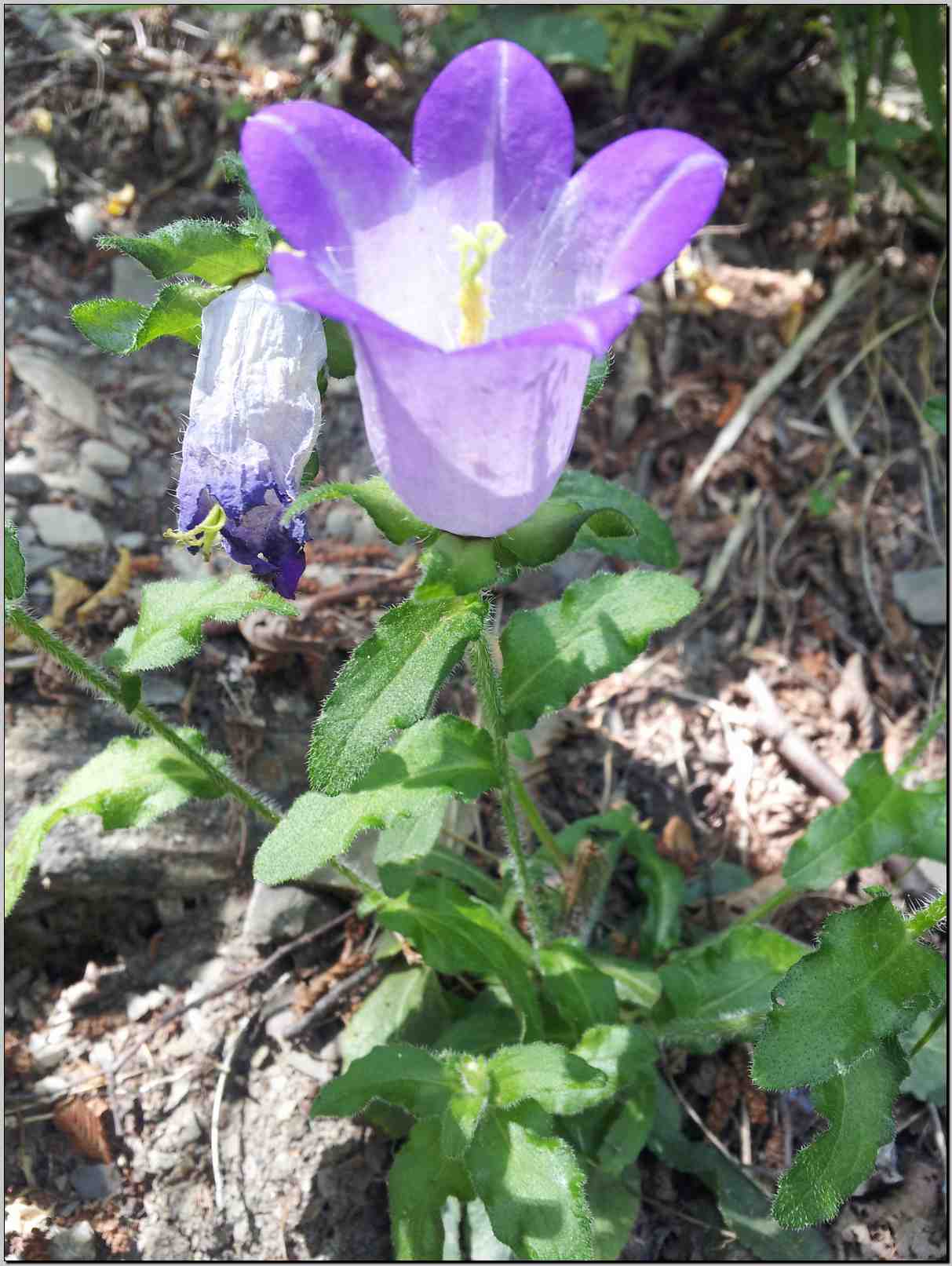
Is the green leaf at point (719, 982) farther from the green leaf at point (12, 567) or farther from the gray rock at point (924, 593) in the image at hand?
the green leaf at point (12, 567)

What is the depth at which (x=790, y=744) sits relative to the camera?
13.5 ft

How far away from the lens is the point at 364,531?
174 inches

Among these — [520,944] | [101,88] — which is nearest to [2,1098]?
[520,944]

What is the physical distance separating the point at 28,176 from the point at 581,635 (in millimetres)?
4080

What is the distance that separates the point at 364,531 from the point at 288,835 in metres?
2.01

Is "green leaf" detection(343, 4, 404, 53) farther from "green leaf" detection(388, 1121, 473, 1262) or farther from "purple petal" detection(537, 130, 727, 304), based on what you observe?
"green leaf" detection(388, 1121, 473, 1262)

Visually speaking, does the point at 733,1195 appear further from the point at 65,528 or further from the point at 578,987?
the point at 65,528

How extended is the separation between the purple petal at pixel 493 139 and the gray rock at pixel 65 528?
2.53 m

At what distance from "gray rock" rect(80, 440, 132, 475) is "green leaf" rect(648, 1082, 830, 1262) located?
3278 mm

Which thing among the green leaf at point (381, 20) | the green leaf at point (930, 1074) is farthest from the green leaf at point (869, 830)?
the green leaf at point (381, 20)

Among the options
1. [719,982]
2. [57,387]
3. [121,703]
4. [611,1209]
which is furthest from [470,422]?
[57,387]

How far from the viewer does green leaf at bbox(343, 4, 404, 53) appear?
4.98 m

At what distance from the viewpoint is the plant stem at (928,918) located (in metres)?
2.37

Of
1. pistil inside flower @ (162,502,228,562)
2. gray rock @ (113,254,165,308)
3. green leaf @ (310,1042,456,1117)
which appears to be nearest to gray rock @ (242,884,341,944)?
green leaf @ (310,1042,456,1117)
